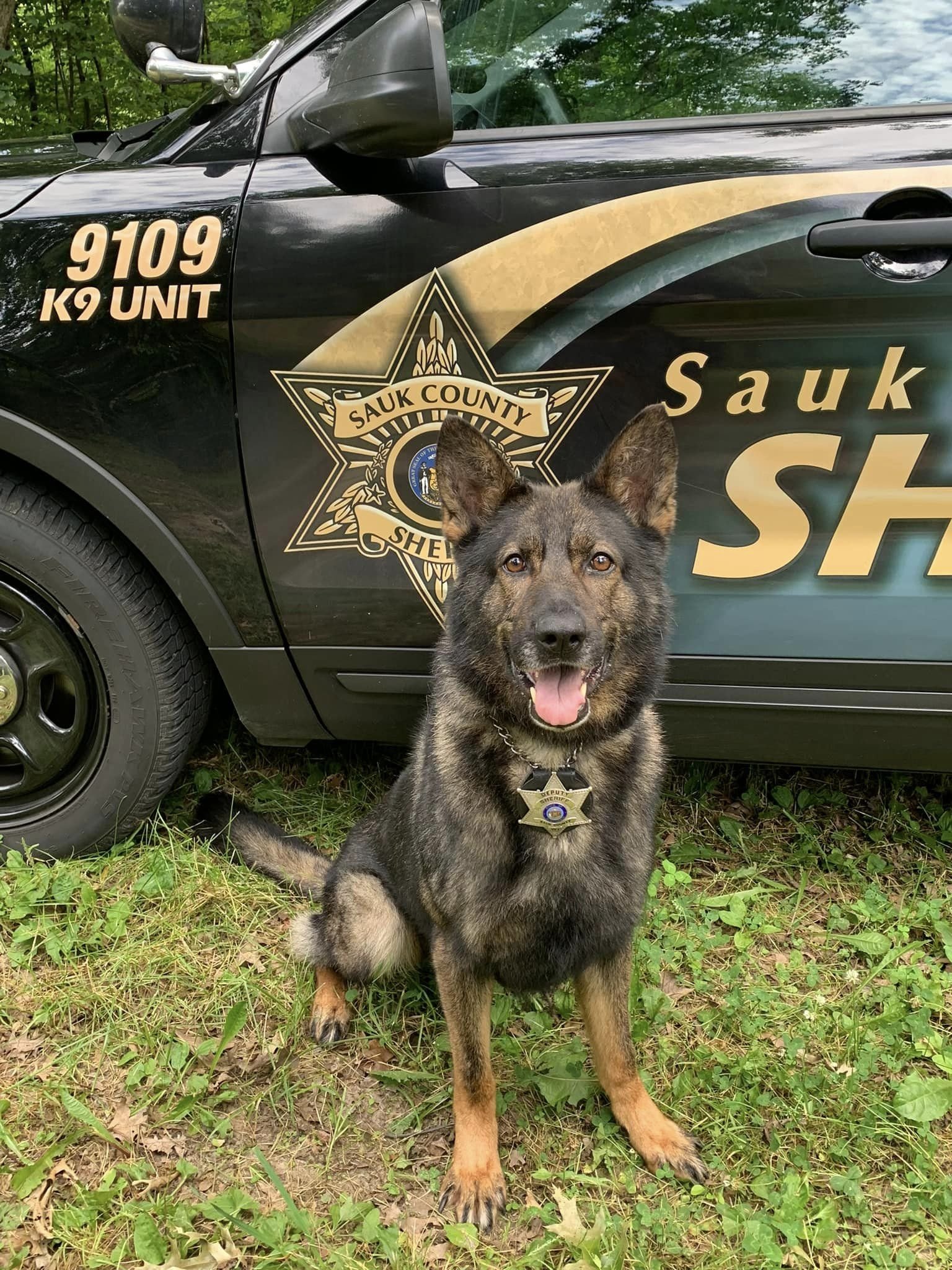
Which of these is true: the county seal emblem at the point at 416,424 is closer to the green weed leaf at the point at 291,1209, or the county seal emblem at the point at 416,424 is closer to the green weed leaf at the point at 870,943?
the green weed leaf at the point at 291,1209

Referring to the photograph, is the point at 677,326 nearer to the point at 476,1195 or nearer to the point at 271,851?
the point at 271,851

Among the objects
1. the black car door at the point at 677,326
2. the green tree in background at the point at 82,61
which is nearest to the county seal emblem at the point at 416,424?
the black car door at the point at 677,326

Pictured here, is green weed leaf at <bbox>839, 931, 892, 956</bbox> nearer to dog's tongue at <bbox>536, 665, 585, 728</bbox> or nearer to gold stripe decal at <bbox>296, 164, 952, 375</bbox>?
dog's tongue at <bbox>536, 665, 585, 728</bbox>

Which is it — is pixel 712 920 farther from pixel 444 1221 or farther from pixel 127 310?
pixel 127 310

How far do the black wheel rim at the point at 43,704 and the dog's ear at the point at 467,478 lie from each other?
3.88 feet

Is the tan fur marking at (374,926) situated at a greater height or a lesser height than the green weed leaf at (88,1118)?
greater

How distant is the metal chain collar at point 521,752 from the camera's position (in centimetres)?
188

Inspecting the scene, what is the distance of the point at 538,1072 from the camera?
6.93 ft

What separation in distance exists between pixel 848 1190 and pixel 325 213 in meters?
2.41

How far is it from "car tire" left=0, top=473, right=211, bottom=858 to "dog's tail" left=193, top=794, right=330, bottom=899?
236mm

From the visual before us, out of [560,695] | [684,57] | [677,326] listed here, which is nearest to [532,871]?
[560,695]

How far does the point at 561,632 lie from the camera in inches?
66.0

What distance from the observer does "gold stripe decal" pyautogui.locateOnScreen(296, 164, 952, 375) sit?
1859 mm

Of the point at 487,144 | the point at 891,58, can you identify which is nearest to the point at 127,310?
the point at 487,144
